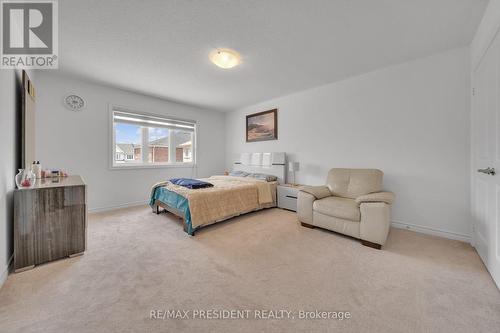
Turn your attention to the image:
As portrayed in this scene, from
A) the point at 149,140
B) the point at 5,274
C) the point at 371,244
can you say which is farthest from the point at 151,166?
the point at 371,244

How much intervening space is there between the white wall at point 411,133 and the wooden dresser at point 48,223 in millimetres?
3731

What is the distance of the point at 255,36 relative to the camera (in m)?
2.21

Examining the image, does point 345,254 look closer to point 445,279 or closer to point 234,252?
point 445,279

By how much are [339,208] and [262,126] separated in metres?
2.96

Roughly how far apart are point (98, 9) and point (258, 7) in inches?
61.3

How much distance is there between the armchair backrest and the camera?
2799 mm

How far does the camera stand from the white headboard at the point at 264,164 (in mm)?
4277

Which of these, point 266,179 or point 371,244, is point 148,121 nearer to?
point 266,179

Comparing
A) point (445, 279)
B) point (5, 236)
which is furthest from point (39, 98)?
point (445, 279)

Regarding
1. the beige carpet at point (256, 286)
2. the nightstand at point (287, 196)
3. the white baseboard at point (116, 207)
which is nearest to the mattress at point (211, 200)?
the nightstand at point (287, 196)

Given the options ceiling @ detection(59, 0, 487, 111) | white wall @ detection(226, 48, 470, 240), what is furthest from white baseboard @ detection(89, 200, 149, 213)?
white wall @ detection(226, 48, 470, 240)

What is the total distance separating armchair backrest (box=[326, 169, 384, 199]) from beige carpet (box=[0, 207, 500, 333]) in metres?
0.75

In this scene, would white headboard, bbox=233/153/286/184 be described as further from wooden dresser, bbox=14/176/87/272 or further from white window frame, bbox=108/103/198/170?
wooden dresser, bbox=14/176/87/272

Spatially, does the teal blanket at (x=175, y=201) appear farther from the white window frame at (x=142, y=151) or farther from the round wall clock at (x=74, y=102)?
the round wall clock at (x=74, y=102)
